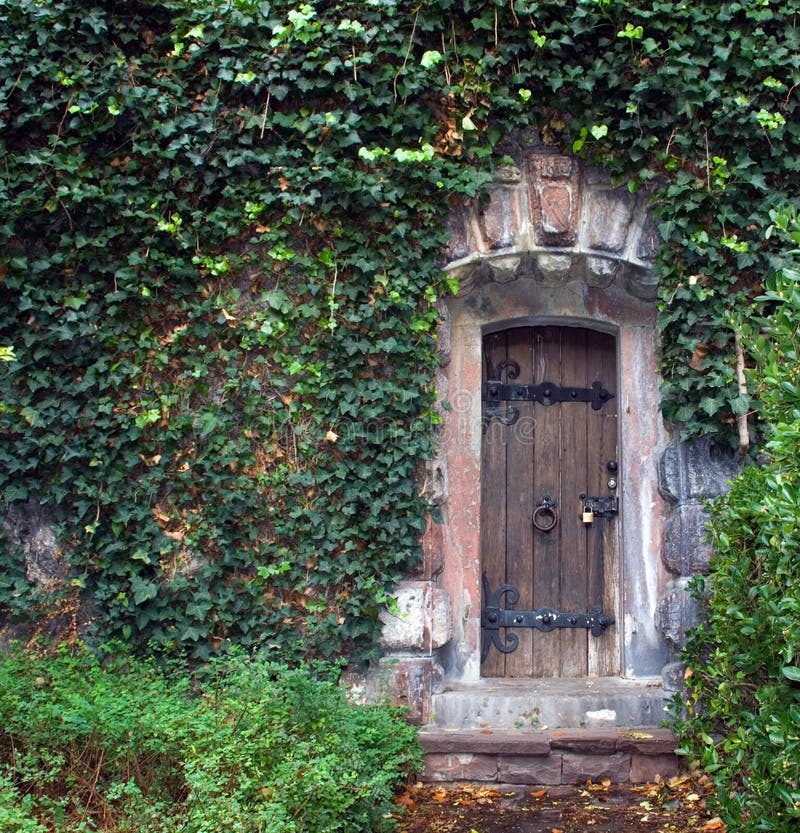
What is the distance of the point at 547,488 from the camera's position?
5.35 metres

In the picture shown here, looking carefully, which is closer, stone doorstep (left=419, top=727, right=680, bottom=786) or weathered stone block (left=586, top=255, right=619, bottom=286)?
stone doorstep (left=419, top=727, right=680, bottom=786)

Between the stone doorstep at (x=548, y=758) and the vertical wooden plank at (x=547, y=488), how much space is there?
2.13ft

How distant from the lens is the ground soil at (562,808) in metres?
4.07

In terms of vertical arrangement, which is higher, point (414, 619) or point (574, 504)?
point (574, 504)

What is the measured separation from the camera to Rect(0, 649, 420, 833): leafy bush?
328 cm

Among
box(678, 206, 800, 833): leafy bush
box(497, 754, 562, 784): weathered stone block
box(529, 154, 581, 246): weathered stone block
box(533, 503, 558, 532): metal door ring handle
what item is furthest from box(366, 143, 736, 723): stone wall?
box(678, 206, 800, 833): leafy bush

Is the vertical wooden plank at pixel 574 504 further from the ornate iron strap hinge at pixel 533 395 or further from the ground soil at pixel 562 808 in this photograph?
the ground soil at pixel 562 808

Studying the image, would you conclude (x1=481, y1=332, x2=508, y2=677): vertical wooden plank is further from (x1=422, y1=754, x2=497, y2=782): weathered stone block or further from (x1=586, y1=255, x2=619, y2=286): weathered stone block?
(x1=586, y1=255, x2=619, y2=286): weathered stone block

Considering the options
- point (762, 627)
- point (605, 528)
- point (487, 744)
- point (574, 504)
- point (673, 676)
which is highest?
point (574, 504)

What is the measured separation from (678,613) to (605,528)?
2.09 feet

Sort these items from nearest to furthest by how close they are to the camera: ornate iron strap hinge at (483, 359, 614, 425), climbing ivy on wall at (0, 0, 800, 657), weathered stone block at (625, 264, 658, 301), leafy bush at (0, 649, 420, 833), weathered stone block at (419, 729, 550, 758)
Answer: leafy bush at (0, 649, 420, 833) < weathered stone block at (419, 729, 550, 758) < climbing ivy on wall at (0, 0, 800, 657) < weathered stone block at (625, 264, 658, 301) < ornate iron strap hinge at (483, 359, 614, 425)

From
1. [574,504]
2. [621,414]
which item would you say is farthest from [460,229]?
[574,504]

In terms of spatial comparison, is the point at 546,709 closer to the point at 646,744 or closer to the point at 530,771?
the point at 530,771

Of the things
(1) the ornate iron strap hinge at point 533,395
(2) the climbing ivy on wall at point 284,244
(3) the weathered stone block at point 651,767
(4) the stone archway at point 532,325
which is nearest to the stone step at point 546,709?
(4) the stone archway at point 532,325
